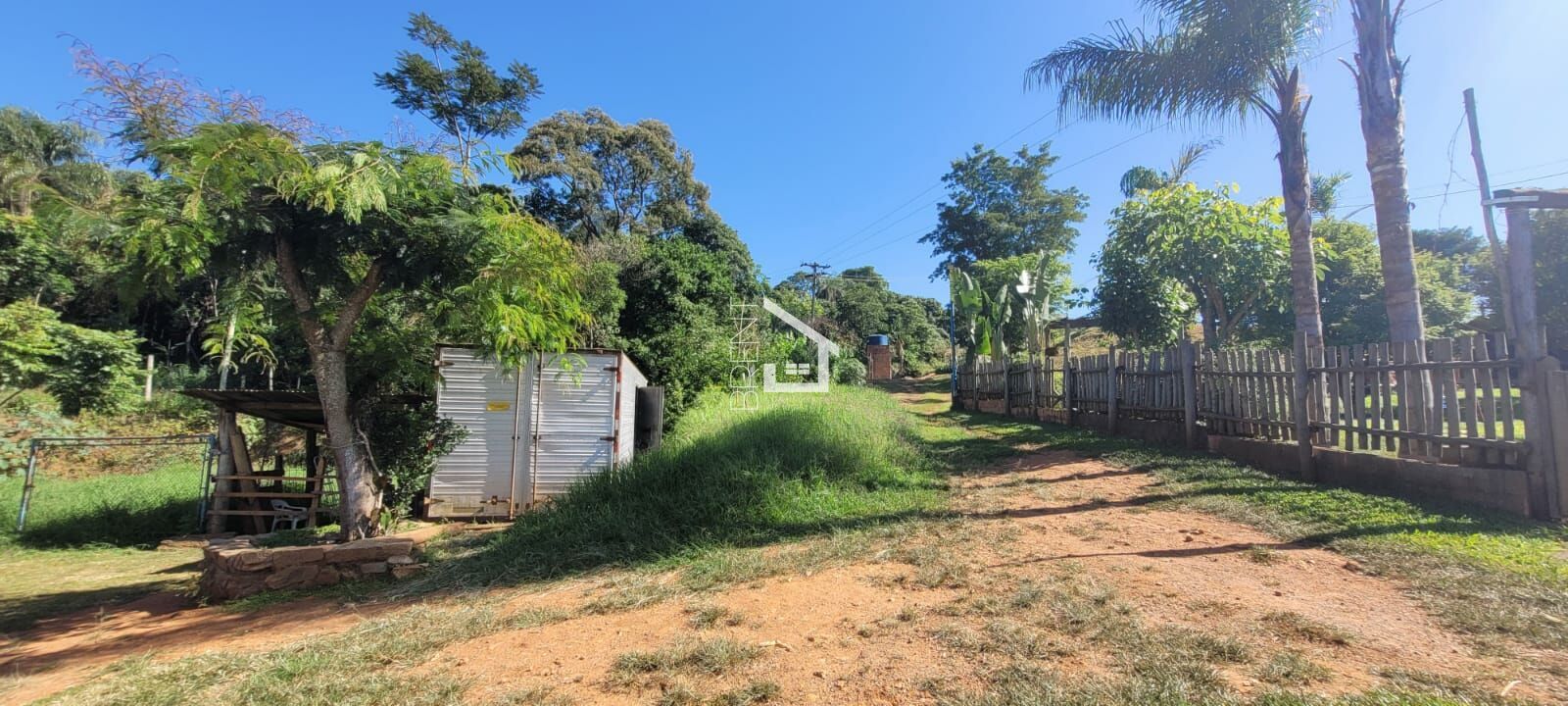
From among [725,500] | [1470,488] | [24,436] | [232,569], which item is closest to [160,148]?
[232,569]

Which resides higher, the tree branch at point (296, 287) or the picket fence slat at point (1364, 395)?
the tree branch at point (296, 287)

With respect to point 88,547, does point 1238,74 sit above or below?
above

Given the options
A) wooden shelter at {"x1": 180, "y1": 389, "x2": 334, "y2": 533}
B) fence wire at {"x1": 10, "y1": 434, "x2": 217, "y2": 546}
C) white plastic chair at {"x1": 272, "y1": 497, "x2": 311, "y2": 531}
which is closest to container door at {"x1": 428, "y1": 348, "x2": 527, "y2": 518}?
wooden shelter at {"x1": 180, "y1": 389, "x2": 334, "y2": 533}

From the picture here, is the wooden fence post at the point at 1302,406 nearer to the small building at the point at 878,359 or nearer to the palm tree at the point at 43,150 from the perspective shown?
the small building at the point at 878,359

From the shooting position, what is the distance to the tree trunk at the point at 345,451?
18.8ft

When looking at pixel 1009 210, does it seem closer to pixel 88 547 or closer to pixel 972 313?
pixel 972 313

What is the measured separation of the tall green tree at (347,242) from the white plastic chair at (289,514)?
9.84ft

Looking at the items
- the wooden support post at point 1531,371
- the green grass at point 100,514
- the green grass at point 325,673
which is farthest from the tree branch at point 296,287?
the wooden support post at point 1531,371

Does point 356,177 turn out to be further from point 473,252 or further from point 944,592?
point 944,592

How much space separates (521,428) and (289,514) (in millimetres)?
3229

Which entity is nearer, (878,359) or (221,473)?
(221,473)

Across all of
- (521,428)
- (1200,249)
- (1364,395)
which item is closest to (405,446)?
(521,428)

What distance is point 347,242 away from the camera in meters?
5.42

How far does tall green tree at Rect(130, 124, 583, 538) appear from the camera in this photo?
15.2 feet
